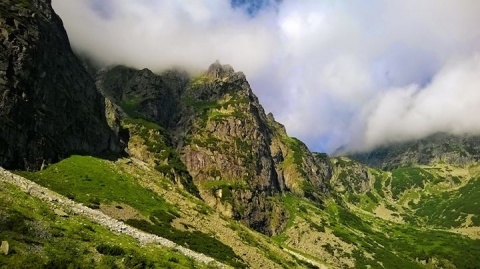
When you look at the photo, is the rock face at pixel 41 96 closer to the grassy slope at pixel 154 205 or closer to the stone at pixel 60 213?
the grassy slope at pixel 154 205

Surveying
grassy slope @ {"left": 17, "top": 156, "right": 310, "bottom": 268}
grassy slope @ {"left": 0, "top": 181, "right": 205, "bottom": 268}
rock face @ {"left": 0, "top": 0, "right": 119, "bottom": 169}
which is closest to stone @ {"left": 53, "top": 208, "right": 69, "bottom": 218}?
grassy slope @ {"left": 0, "top": 181, "right": 205, "bottom": 268}

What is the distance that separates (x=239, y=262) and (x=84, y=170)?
44.5 metres

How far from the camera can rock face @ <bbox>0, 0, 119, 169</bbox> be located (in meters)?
88.9

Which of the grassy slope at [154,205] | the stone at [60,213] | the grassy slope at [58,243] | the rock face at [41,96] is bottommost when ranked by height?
the grassy slope at [58,243]

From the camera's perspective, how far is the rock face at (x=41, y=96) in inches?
3499

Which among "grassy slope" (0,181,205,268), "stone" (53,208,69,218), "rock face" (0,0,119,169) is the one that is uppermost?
"rock face" (0,0,119,169)

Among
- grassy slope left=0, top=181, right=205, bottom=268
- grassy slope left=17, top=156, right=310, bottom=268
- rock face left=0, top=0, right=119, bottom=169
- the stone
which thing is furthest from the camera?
rock face left=0, top=0, right=119, bottom=169

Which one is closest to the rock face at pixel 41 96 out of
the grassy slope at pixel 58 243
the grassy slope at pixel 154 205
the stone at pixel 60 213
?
the grassy slope at pixel 154 205

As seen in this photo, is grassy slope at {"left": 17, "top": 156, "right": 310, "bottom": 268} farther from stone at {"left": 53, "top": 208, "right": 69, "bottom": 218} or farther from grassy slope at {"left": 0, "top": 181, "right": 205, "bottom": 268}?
grassy slope at {"left": 0, "top": 181, "right": 205, "bottom": 268}

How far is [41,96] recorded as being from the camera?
107188 millimetres

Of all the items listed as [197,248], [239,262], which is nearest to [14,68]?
[197,248]

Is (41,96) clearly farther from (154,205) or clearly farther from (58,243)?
(58,243)

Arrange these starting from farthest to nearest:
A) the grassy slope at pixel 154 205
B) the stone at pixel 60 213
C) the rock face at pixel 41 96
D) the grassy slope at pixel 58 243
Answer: the rock face at pixel 41 96 → the grassy slope at pixel 154 205 → the stone at pixel 60 213 → the grassy slope at pixel 58 243

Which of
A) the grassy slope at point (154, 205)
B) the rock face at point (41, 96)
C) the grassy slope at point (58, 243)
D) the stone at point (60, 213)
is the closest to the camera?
the grassy slope at point (58, 243)
